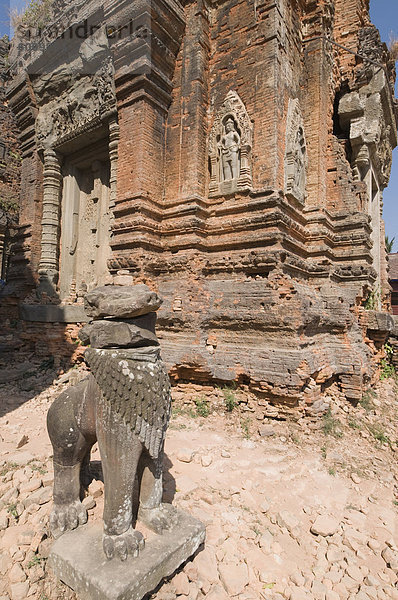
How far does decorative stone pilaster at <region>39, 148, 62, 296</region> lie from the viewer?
898cm

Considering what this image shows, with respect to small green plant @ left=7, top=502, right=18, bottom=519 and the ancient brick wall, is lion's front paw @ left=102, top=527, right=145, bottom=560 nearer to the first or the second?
small green plant @ left=7, top=502, right=18, bottom=519

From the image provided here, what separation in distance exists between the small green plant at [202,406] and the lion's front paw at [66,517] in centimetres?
305

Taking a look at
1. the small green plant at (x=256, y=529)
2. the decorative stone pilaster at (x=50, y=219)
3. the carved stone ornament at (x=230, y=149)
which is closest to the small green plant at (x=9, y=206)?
the decorative stone pilaster at (x=50, y=219)

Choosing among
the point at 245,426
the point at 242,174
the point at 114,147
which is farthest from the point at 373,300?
the point at 114,147

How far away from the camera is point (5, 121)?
40.5 ft

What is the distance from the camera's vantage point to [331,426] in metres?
5.22

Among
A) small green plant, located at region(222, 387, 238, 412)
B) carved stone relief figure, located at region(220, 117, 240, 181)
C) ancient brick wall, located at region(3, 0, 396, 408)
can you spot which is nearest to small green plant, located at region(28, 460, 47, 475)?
ancient brick wall, located at region(3, 0, 396, 408)

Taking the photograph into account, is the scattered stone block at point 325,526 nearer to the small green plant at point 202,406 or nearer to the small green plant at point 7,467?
the small green plant at point 202,406

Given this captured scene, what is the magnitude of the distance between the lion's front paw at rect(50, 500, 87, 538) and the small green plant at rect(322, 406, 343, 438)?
3776mm

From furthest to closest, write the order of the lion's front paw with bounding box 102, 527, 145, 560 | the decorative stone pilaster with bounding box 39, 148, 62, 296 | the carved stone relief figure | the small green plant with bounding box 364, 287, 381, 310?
the decorative stone pilaster with bounding box 39, 148, 62, 296, the small green plant with bounding box 364, 287, 381, 310, the carved stone relief figure, the lion's front paw with bounding box 102, 527, 145, 560

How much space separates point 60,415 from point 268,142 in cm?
583

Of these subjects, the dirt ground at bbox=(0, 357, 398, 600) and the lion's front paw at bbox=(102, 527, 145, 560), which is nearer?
the lion's front paw at bbox=(102, 527, 145, 560)

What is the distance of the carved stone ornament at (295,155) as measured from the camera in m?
6.57

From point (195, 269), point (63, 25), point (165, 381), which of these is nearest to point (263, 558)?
point (165, 381)
